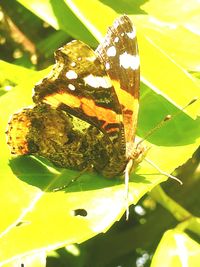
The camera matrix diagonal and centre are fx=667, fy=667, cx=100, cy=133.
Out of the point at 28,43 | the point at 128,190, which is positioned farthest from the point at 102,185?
the point at 28,43

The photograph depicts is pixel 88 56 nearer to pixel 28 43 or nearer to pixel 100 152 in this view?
pixel 100 152

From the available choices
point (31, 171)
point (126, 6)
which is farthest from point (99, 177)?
point (126, 6)

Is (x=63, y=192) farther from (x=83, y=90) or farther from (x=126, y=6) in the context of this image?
(x=126, y=6)

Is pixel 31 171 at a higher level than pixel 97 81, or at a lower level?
lower

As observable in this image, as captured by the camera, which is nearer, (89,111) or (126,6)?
(89,111)

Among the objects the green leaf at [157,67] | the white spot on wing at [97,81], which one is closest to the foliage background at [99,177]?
the green leaf at [157,67]

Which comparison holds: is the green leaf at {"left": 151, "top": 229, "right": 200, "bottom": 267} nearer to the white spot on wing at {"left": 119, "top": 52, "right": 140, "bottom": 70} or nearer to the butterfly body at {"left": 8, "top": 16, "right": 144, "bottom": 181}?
the butterfly body at {"left": 8, "top": 16, "right": 144, "bottom": 181}
